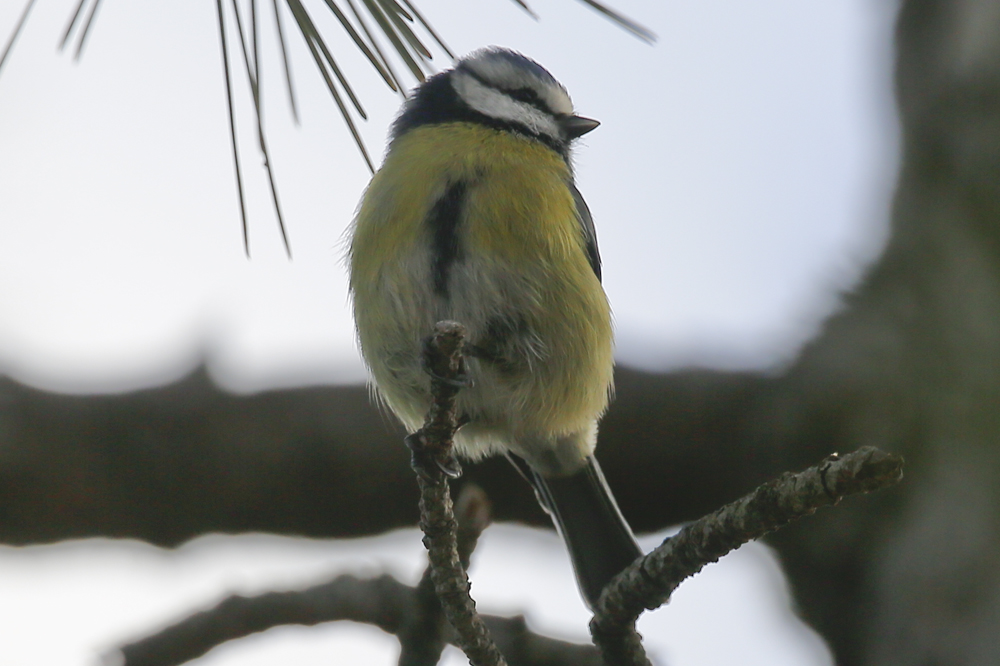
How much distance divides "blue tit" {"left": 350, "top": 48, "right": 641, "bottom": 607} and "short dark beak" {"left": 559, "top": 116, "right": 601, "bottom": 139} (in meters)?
0.11

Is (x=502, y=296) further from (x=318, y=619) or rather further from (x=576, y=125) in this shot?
(x=576, y=125)

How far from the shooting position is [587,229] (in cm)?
250

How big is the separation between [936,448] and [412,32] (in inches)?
91.3

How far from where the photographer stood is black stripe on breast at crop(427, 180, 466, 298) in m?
2.08

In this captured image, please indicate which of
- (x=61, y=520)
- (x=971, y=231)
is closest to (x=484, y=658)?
(x=61, y=520)

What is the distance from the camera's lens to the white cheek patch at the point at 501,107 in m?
2.63

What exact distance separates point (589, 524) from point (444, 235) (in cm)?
93

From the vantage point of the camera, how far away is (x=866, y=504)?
3.06 m

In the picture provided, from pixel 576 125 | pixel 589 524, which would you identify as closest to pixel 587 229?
pixel 576 125

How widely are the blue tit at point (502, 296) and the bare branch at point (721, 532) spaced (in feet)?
2.22

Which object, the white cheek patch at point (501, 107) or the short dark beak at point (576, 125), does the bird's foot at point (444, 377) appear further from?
the short dark beak at point (576, 125)

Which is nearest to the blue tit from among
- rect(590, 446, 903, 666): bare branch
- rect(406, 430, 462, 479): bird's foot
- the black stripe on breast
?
the black stripe on breast

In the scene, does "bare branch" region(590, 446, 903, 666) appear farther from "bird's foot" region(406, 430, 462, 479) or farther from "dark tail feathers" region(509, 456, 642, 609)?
"dark tail feathers" region(509, 456, 642, 609)

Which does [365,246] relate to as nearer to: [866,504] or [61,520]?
[61,520]
